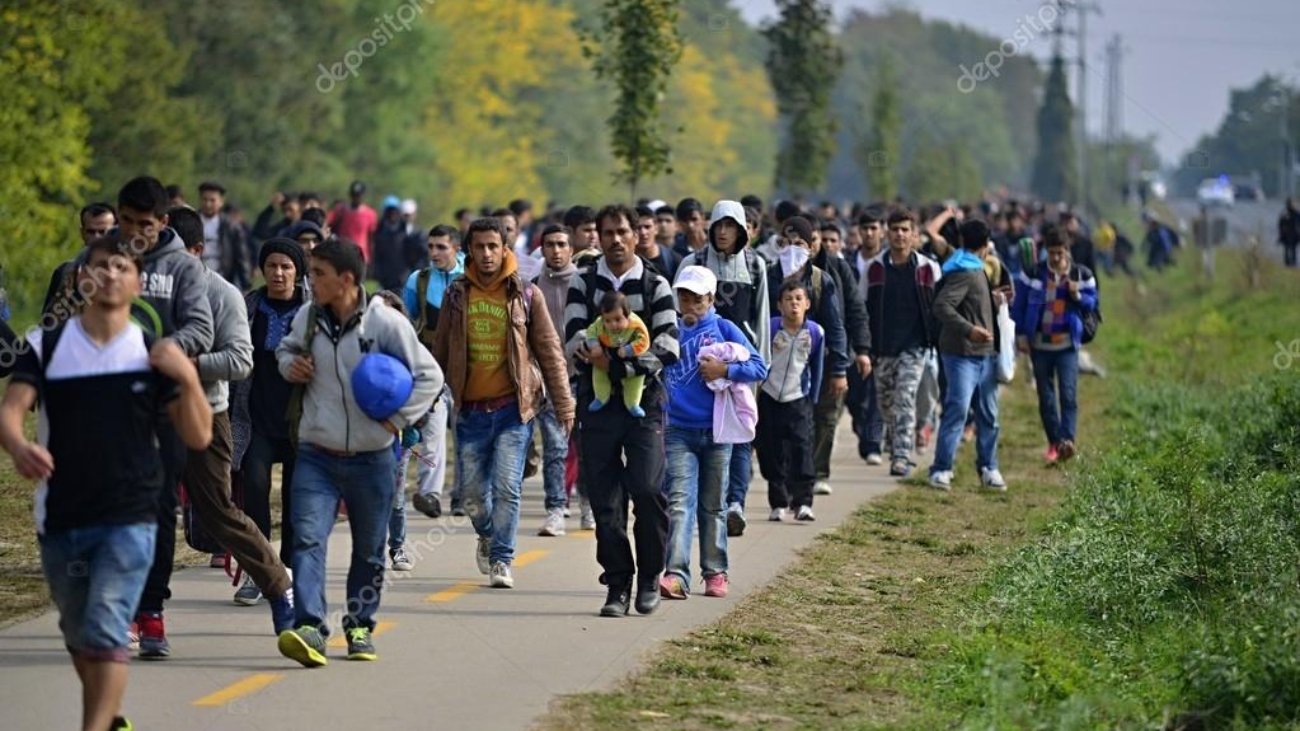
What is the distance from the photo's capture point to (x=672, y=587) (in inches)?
463

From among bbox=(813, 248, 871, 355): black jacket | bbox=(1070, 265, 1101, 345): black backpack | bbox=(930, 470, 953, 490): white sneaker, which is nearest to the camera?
bbox=(813, 248, 871, 355): black jacket

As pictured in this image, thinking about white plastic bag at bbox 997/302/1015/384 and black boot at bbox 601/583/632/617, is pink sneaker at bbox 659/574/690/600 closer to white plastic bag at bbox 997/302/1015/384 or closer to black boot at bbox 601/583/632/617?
black boot at bbox 601/583/632/617

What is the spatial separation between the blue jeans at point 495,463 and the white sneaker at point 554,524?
221cm

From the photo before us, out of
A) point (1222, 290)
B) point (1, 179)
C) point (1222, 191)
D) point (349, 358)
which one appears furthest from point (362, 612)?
point (1222, 191)

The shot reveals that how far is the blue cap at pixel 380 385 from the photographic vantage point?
9.46 m

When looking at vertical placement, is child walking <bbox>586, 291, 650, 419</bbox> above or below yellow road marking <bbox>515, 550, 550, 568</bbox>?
above

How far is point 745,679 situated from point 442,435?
14.6 feet

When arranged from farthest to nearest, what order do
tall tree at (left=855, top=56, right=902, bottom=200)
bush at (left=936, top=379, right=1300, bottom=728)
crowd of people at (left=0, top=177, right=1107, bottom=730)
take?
tall tree at (left=855, top=56, right=902, bottom=200) → bush at (left=936, top=379, right=1300, bottom=728) → crowd of people at (left=0, top=177, right=1107, bottom=730)

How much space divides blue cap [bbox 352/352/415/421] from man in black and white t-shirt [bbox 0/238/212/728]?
1543 mm

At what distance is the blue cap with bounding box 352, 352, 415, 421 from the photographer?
946 centimetres

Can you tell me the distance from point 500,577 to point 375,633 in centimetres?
147

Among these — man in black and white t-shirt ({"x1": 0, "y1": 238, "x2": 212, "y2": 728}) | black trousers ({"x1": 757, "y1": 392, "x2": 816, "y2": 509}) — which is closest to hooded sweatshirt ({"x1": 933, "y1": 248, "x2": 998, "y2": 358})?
black trousers ({"x1": 757, "y1": 392, "x2": 816, "y2": 509})

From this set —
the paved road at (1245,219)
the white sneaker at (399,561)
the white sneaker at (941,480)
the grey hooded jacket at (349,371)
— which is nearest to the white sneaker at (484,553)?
the white sneaker at (399,561)

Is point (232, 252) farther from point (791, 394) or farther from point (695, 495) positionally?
point (695, 495)
